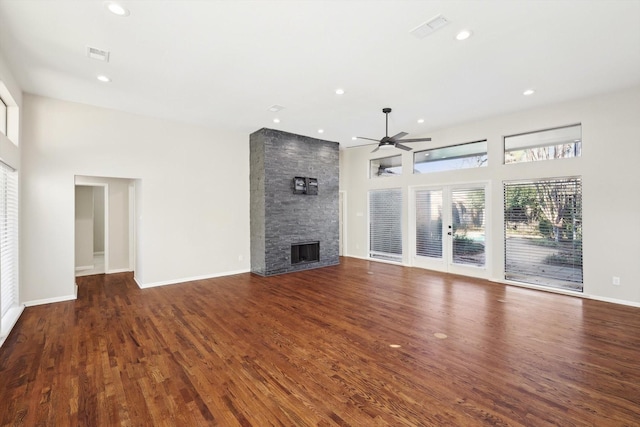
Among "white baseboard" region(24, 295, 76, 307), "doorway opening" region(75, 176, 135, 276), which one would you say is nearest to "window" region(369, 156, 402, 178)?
"doorway opening" region(75, 176, 135, 276)

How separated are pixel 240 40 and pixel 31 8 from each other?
1.75 m

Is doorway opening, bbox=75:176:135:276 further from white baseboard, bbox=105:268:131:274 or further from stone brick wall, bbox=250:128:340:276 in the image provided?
stone brick wall, bbox=250:128:340:276

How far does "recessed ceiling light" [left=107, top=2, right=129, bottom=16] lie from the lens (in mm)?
2478

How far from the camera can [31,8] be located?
99.4 inches

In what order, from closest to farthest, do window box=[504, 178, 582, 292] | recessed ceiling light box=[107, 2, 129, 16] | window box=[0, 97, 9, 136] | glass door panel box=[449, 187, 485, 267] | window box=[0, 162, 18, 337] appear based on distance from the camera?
recessed ceiling light box=[107, 2, 129, 16], window box=[0, 162, 18, 337], window box=[0, 97, 9, 136], window box=[504, 178, 582, 292], glass door panel box=[449, 187, 485, 267]

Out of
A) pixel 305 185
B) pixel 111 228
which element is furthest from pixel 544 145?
pixel 111 228

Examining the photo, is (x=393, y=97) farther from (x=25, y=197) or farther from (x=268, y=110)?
(x=25, y=197)

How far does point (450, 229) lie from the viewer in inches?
257

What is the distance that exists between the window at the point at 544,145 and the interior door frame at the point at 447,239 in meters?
0.74

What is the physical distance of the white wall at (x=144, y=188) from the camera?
4434 millimetres

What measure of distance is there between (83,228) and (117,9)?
6041 millimetres

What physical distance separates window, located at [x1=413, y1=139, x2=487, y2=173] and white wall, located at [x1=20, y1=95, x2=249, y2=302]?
416 cm

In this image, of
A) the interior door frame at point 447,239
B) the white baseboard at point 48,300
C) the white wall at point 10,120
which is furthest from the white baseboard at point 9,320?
the interior door frame at point 447,239

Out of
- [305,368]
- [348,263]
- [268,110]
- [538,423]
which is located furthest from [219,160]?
[538,423]
